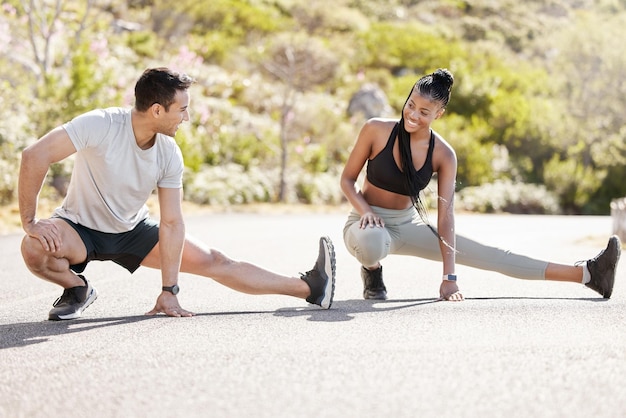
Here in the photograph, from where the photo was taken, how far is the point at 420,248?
22.6ft

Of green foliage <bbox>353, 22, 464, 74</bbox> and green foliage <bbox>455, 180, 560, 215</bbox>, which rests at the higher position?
green foliage <bbox>353, 22, 464, 74</bbox>

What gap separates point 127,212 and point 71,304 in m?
0.67

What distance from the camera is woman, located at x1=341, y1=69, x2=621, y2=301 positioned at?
6625 millimetres

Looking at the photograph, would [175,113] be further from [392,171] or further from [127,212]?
[392,171]

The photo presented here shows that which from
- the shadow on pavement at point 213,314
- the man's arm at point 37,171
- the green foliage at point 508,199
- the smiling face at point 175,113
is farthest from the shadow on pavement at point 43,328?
the green foliage at point 508,199

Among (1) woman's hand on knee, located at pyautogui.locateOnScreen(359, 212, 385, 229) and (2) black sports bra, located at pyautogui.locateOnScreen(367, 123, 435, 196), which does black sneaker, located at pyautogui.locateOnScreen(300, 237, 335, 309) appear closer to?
(1) woman's hand on knee, located at pyautogui.locateOnScreen(359, 212, 385, 229)

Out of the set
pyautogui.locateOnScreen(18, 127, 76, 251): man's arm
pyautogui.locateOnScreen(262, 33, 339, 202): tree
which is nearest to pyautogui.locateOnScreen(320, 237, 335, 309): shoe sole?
pyautogui.locateOnScreen(18, 127, 76, 251): man's arm

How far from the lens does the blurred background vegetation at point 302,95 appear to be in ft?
68.1

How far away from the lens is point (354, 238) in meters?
6.69

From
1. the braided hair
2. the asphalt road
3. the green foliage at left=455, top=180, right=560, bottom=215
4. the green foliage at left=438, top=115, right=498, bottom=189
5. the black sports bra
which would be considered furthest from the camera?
the green foliage at left=438, top=115, right=498, bottom=189

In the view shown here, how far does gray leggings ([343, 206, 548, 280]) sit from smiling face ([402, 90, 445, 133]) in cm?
72

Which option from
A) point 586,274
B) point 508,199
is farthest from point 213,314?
point 508,199

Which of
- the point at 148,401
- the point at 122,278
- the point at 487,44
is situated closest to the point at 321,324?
the point at 148,401

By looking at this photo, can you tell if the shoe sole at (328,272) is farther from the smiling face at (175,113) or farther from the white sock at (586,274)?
the white sock at (586,274)
